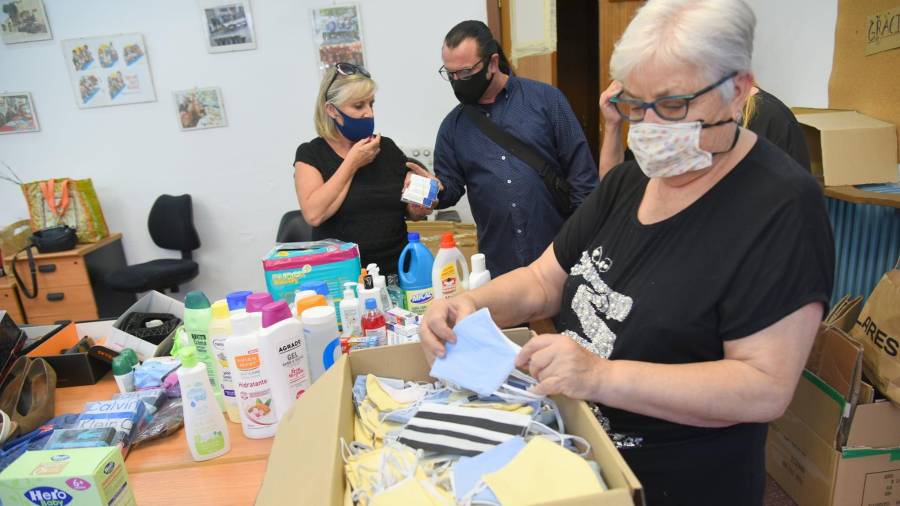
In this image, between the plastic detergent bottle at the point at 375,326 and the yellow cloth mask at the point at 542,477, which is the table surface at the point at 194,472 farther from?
the yellow cloth mask at the point at 542,477

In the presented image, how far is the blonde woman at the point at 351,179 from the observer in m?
2.11

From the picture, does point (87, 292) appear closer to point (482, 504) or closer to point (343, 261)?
point (343, 261)

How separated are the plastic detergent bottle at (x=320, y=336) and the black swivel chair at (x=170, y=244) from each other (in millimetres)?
3037

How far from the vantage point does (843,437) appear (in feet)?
5.89

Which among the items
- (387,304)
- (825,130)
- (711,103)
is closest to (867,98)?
(825,130)

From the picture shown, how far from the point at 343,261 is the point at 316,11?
9.05ft

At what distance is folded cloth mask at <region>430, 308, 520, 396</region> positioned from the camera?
0.97 meters

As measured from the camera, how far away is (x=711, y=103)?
3.02 feet

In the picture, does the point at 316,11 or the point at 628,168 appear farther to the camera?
the point at 316,11

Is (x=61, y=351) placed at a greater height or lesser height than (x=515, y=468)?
lesser

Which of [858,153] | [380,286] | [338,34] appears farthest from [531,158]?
[338,34]

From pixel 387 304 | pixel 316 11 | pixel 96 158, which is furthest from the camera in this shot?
pixel 96 158

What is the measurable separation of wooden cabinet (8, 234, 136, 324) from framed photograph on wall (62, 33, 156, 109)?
110 centimetres

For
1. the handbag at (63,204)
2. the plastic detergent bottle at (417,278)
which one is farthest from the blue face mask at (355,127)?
the handbag at (63,204)
